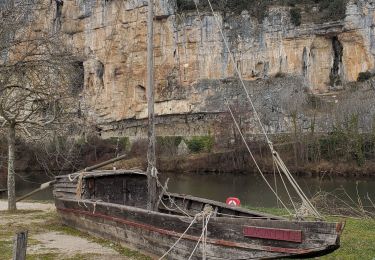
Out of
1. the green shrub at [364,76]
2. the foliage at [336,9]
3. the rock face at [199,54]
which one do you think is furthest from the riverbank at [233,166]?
the foliage at [336,9]

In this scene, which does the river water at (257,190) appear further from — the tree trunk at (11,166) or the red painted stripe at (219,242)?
the red painted stripe at (219,242)

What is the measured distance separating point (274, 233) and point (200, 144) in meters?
47.8

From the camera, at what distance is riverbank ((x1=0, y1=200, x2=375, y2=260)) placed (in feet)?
28.9

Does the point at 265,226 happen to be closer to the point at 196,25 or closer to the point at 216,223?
the point at 216,223

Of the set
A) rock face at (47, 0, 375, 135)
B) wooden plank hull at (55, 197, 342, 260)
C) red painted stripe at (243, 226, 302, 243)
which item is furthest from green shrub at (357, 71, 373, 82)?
red painted stripe at (243, 226, 302, 243)

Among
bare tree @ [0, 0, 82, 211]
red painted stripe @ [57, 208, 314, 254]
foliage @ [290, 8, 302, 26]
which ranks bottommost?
red painted stripe @ [57, 208, 314, 254]

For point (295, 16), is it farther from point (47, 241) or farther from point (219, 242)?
point (219, 242)

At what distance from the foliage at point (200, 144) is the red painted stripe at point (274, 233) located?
45.1 meters

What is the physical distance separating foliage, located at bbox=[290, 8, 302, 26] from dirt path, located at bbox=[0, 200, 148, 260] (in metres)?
56.9

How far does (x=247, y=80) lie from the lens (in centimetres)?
6531

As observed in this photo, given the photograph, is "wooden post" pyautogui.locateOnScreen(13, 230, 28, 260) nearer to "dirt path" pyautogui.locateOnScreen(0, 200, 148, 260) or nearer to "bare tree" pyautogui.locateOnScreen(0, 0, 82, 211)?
"dirt path" pyautogui.locateOnScreen(0, 200, 148, 260)

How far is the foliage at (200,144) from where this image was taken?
52994 mm

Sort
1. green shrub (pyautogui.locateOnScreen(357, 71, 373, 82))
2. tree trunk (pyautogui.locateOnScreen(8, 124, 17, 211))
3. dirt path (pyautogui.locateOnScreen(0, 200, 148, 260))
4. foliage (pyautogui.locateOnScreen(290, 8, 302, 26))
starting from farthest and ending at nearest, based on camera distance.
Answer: foliage (pyautogui.locateOnScreen(290, 8, 302, 26))
green shrub (pyautogui.locateOnScreen(357, 71, 373, 82))
tree trunk (pyautogui.locateOnScreen(8, 124, 17, 211))
dirt path (pyautogui.locateOnScreen(0, 200, 148, 260))

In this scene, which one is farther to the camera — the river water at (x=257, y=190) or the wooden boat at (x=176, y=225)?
→ the river water at (x=257, y=190)
